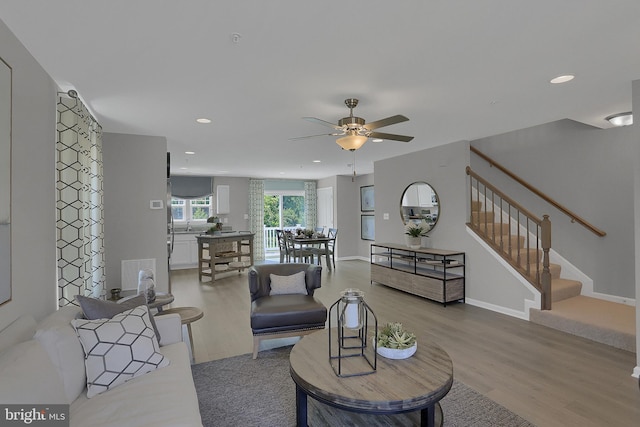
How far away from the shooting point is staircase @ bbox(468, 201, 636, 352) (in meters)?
3.30

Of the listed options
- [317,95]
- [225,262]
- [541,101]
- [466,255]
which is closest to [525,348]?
[466,255]

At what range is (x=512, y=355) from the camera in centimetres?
307

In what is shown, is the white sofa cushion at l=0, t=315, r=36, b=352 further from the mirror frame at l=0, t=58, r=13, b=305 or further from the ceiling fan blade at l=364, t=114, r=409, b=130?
the ceiling fan blade at l=364, t=114, r=409, b=130

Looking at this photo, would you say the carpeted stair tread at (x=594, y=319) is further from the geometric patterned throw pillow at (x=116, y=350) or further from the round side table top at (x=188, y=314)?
the geometric patterned throw pillow at (x=116, y=350)

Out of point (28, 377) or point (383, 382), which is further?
point (383, 382)

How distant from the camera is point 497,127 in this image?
13.5 ft

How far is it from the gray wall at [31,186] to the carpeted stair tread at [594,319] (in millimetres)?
4867

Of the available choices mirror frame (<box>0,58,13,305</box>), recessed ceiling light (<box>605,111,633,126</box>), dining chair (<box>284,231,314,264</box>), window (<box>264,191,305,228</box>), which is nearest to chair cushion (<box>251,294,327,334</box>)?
mirror frame (<box>0,58,13,305</box>)

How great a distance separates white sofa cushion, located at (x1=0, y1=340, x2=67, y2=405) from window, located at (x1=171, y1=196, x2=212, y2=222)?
7.71m

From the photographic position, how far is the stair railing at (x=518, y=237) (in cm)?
394

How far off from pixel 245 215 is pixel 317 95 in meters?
6.89

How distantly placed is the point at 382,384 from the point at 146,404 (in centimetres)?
117

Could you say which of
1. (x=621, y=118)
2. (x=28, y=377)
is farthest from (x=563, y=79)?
(x=28, y=377)

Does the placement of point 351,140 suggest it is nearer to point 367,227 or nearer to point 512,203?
point 512,203
